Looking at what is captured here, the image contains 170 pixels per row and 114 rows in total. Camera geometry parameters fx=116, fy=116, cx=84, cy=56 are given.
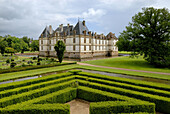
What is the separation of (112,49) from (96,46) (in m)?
12.6

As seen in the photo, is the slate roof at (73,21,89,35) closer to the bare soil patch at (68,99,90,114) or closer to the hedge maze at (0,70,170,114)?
the hedge maze at (0,70,170,114)

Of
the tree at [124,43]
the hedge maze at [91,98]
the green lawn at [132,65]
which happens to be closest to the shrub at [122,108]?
the hedge maze at [91,98]

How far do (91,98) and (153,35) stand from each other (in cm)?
2884

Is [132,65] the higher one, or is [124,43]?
[124,43]

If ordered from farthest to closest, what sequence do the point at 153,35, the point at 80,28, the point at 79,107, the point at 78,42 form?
the point at 80,28, the point at 78,42, the point at 153,35, the point at 79,107

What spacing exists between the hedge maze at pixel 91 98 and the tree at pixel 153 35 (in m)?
20.5

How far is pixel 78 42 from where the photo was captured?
47188 mm

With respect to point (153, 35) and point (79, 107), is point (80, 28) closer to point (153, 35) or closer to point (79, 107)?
point (153, 35)

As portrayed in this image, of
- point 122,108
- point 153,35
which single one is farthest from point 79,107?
point 153,35

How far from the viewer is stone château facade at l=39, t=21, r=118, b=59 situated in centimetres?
4781

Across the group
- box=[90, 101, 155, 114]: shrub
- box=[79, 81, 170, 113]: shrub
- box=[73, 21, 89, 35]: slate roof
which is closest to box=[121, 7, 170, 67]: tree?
box=[73, 21, 89, 35]: slate roof

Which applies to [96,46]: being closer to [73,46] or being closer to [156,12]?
[73,46]

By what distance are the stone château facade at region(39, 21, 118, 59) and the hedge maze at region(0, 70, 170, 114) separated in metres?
33.9

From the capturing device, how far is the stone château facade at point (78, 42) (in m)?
47.8
